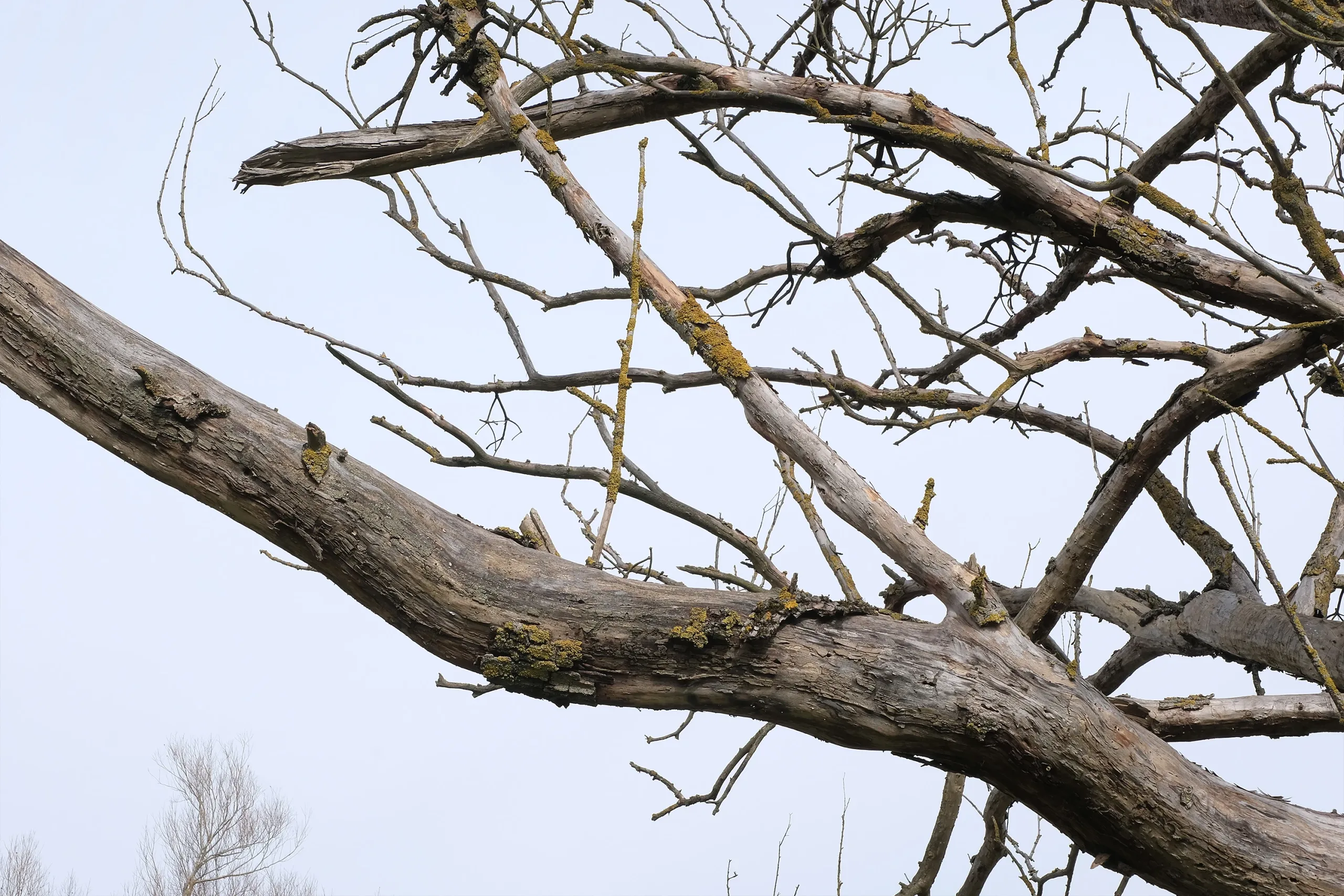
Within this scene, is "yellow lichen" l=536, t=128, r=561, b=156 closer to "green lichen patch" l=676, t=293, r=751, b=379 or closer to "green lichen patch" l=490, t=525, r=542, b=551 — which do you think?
"green lichen patch" l=676, t=293, r=751, b=379

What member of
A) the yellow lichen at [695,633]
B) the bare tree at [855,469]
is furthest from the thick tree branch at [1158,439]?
the yellow lichen at [695,633]

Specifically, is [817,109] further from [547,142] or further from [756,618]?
[756,618]

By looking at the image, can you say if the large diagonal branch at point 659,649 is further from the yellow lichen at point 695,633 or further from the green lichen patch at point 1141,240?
the green lichen patch at point 1141,240

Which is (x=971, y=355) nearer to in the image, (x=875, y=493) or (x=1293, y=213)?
(x=1293, y=213)

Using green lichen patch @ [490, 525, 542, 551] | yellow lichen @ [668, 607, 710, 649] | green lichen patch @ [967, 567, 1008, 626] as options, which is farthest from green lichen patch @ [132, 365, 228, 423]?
green lichen patch @ [967, 567, 1008, 626]

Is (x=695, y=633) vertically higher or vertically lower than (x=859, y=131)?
lower

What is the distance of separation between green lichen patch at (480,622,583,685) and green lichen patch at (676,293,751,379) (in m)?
0.66

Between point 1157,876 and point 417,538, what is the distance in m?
1.43

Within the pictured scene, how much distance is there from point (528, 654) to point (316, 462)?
1.65ft

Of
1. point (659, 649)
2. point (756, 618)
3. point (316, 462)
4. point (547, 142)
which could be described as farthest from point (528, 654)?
point (547, 142)

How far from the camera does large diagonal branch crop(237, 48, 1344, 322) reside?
2.68 meters

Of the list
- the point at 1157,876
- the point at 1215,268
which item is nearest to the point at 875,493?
the point at 1157,876

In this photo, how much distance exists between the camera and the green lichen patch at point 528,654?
1717mm

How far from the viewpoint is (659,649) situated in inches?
67.9
